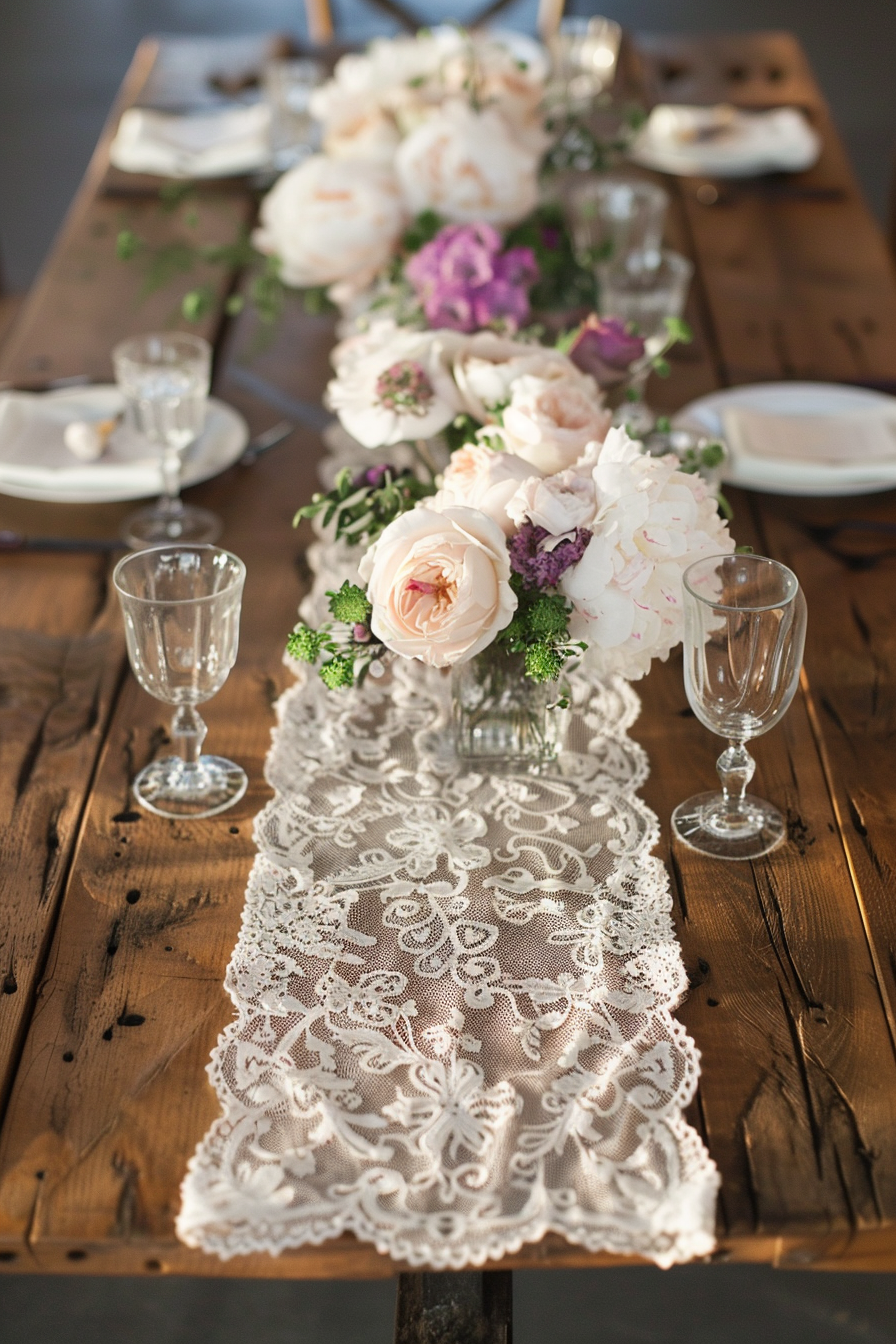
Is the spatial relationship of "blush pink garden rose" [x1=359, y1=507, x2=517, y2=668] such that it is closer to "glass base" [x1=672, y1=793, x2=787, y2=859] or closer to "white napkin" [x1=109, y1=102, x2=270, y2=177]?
"glass base" [x1=672, y1=793, x2=787, y2=859]

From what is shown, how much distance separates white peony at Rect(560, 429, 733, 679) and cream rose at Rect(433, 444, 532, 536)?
0.16ft

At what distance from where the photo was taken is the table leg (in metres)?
0.86

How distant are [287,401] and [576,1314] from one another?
1.10 metres

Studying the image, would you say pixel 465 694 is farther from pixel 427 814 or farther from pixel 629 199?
pixel 629 199

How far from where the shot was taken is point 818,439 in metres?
1.55

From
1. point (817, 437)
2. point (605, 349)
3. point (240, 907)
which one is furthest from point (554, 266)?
point (240, 907)

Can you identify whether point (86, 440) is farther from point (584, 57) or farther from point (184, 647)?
point (584, 57)

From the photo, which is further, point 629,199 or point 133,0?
Result: point 133,0

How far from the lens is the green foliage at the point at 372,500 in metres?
1.06

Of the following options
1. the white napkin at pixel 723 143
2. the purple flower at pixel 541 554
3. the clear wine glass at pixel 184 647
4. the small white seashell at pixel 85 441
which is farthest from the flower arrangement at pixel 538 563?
the white napkin at pixel 723 143

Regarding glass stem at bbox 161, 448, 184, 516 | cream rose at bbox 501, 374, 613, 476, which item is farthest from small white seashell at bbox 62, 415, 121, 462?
cream rose at bbox 501, 374, 613, 476

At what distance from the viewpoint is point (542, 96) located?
183 centimetres

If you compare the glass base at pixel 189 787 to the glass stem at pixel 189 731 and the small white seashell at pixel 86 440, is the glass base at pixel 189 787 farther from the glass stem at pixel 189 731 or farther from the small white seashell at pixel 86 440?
the small white seashell at pixel 86 440

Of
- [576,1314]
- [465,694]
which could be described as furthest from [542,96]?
[576,1314]
